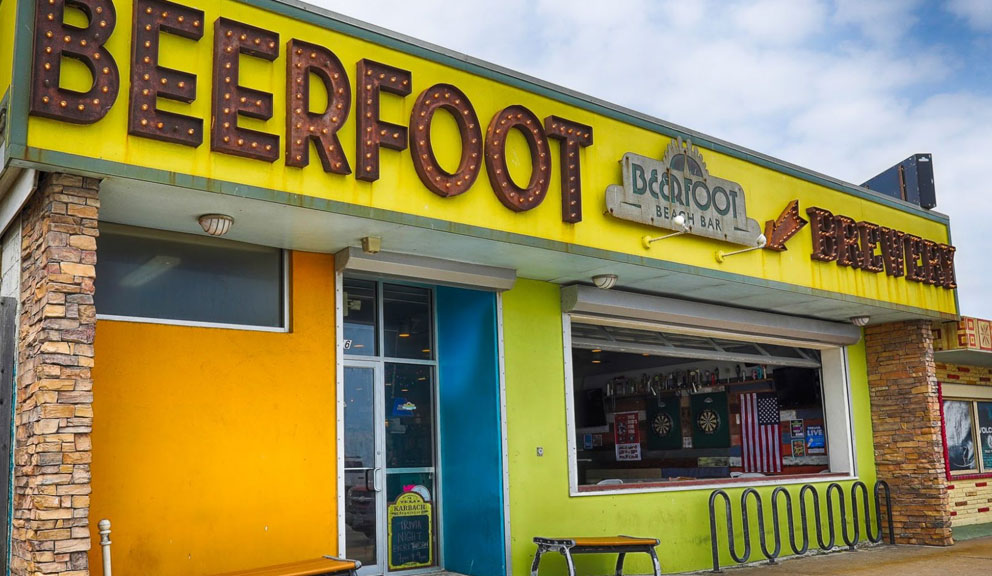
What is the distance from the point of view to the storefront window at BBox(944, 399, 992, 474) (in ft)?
49.7

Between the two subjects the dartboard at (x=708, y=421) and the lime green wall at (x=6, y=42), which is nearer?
the lime green wall at (x=6, y=42)

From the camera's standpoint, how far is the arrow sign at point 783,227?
33.0 ft

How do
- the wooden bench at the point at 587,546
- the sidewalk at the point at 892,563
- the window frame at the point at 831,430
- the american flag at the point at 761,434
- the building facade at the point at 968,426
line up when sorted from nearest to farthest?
the wooden bench at the point at 587,546
the sidewalk at the point at 892,563
the window frame at the point at 831,430
the american flag at the point at 761,434
the building facade at the point at 968,426

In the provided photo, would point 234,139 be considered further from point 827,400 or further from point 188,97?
point 827,400

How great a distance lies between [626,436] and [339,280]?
9.26 meters

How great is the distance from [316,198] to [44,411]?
2.28m

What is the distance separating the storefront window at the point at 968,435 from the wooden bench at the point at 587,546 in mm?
8709

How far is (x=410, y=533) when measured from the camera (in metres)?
8.73

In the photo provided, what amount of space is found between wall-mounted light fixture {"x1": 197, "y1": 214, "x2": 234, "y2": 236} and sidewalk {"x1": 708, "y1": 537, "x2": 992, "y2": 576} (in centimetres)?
663

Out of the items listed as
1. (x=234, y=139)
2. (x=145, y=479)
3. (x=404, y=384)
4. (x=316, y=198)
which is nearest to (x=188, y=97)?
(x=234, y=139)

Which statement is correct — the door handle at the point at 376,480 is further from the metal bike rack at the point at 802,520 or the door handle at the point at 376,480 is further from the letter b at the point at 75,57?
the letter b at the point at 75,57

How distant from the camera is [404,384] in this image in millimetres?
9039

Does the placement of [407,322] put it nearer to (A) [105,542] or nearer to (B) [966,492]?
(A) [105,542]

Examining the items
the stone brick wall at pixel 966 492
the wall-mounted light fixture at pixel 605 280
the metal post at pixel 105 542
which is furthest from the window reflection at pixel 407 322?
the stone brick wall at pixel 966 492
